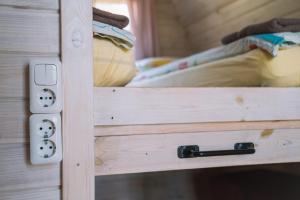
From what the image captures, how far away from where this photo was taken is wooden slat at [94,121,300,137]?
816 millimetres

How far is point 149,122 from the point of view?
857 mm

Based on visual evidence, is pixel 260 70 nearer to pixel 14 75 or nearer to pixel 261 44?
pixel 261 44

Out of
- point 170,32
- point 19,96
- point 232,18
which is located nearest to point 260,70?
point 19,96

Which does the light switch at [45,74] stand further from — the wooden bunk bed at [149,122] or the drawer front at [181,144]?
the drawer front at [181,144]

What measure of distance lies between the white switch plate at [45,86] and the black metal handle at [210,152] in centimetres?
34

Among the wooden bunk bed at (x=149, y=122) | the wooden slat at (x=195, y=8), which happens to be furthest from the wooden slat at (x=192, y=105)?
the wooden slat at (x=195, y=8)

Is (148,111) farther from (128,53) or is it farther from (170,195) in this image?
(170,195)

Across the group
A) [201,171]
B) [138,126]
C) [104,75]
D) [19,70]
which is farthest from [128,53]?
[201,171]

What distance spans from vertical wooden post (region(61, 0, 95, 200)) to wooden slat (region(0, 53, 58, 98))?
0.08m

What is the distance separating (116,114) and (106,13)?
275mm

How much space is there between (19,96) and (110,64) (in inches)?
10.0

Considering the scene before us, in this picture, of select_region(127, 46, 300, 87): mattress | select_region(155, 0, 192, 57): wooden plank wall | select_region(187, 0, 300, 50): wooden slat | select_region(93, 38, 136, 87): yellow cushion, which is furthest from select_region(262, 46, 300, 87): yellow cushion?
select_region(155, 0, 192, 57): wooden plank wall

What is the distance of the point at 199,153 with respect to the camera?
88 cm

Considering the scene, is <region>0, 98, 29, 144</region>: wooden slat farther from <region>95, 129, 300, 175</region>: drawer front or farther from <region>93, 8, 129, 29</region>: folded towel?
<region>93, 8, 129, 29</region>: folded towel
